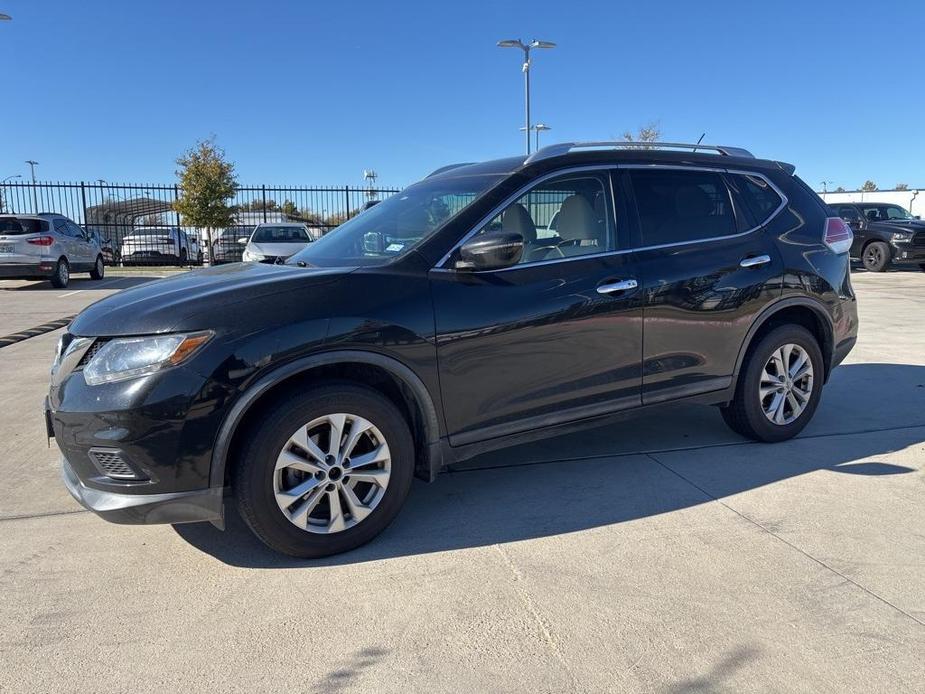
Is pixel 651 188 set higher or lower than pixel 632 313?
higher

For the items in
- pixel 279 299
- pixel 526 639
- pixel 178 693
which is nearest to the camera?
pixel 178 693

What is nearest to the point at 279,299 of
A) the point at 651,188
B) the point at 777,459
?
the point at 651,188

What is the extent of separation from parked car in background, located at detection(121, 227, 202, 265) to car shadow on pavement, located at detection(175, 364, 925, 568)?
23.0m

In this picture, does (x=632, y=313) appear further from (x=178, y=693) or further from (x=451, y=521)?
(x=178, y=693)

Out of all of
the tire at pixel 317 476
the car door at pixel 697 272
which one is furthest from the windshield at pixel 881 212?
the tire at pixel 317 476

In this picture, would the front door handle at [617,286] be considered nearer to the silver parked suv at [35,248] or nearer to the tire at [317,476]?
the tire at [317,476]

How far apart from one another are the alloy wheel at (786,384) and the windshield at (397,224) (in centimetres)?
223

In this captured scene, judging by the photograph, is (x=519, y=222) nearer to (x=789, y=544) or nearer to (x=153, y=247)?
(x=789, y=544)

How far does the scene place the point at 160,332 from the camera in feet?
9.21

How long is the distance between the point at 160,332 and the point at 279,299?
49cm

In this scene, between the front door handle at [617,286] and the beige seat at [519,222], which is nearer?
the beige seat at [519,222]

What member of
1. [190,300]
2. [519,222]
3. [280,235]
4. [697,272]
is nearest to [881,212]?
[280,235]

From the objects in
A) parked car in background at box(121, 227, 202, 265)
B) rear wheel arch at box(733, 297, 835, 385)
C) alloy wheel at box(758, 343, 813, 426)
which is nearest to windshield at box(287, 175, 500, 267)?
rear wheel arch at box(733, 297, 835, 385)

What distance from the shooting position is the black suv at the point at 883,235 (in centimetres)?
1783
